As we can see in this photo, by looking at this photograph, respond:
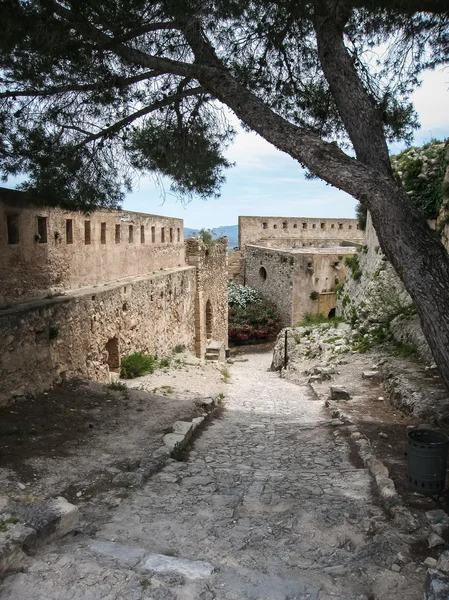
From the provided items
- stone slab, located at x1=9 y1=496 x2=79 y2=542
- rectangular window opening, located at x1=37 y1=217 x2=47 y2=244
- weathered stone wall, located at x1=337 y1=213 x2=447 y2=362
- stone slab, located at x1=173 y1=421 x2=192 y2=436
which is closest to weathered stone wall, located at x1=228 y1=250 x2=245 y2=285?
weathered stone wall, located at x1=337 y1=213 x2=447 y2=362

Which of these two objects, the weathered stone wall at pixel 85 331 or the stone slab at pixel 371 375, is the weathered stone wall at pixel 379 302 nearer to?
the stone slab at pixel 371 375

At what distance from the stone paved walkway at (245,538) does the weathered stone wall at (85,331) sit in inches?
112

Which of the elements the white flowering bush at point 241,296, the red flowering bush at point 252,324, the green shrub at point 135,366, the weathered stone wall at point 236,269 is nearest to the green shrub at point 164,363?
the green shrub at point 135,366

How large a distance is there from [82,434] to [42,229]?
3.83 metres

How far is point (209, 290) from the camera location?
65.5 feet

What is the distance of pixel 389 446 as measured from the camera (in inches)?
253

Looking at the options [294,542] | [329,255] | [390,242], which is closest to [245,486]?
[294,542]

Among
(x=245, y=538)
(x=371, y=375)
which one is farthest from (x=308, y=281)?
(x=245, y=538)

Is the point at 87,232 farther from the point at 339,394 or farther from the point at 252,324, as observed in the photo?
the point at 252,324

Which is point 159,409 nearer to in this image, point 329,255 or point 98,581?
point 98,581

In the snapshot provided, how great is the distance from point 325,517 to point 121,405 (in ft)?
15.0

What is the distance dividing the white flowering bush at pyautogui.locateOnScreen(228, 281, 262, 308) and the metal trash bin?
2281 cm

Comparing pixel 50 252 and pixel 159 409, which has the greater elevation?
pixel 50 252

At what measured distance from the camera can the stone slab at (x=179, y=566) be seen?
3393 millimetres
